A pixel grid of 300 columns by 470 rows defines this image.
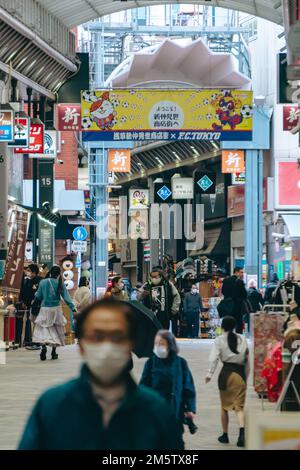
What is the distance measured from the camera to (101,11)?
118ft

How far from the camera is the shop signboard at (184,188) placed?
57062 mm

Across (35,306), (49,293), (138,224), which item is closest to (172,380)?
(49,293)

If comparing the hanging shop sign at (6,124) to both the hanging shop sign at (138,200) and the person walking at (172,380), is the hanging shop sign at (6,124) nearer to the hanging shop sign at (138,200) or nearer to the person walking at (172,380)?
the person walking at (172,380)

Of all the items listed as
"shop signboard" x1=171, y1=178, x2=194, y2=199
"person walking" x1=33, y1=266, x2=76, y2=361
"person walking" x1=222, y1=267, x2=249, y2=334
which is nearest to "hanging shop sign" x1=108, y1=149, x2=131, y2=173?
"shop signboard" x1=171, y1=178, x2=194, y2=199

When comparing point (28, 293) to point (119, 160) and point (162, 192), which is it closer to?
point (119, 160)

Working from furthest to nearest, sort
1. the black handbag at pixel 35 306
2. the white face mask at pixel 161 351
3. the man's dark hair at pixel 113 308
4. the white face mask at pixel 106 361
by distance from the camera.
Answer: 1. the black handbag at pixel 35 306
2. the white face mask at pixel 161 351
3. the man's dark hair at pixel 113 308
4. the white face mask at pixel 106 361

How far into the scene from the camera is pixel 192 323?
3391cm

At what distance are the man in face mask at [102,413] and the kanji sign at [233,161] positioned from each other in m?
44.6

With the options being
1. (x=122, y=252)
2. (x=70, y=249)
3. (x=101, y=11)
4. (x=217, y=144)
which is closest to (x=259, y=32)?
(x=217, y=144)

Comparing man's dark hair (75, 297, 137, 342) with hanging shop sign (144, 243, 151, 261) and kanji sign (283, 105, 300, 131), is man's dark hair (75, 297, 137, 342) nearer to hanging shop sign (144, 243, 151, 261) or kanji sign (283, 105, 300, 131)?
kanji sign (283, 105, 300, 131)

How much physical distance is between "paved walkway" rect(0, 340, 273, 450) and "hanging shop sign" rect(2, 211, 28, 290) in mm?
1431

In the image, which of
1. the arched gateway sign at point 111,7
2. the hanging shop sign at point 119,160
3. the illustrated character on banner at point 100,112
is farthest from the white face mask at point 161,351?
the hanging shop sign at point 119,160

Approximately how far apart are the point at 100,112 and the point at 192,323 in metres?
7.26

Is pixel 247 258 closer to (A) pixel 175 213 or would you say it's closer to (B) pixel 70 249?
(B) pixel 70 249
